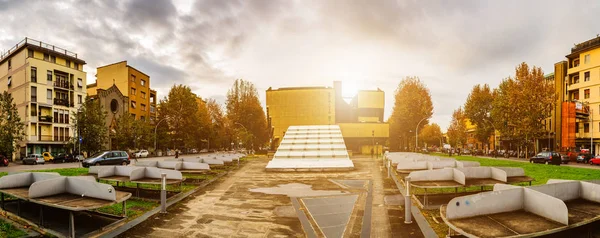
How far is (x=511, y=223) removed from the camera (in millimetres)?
5859

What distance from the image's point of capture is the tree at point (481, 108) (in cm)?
6200

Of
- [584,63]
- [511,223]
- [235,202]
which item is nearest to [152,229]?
[235,202]

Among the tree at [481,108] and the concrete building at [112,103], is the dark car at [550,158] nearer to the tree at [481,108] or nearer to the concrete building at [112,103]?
the tree at [481,108]

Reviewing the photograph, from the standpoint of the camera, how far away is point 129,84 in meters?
66.7

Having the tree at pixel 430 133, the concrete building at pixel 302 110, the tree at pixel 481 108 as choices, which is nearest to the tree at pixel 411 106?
the concrete building at pixel 302 110

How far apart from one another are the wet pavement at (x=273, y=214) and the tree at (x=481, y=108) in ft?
185

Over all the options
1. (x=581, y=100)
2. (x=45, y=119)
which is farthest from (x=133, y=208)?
(x=581, y=100)

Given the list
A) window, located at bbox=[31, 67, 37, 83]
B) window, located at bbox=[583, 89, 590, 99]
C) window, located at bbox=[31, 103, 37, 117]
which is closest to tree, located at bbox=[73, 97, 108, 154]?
window, located at bbox=[31, 103, 37, 117]

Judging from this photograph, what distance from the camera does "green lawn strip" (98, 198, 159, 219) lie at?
30.6 ft

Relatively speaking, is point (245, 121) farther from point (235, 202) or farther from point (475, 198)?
point (475, 198)

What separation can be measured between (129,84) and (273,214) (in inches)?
2636

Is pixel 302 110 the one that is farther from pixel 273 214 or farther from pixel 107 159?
pixel 273 214

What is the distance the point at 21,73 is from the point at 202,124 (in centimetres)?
3111

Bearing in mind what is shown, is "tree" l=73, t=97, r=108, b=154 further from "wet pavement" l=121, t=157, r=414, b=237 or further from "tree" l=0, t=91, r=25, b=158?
"wet pavement" l=121, t=157, r=414, b=237
